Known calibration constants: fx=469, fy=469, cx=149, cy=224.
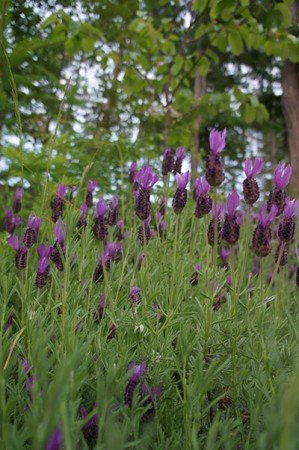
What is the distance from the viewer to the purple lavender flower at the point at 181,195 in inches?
58.4

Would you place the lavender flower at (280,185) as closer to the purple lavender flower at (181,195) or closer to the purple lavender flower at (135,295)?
the purple lavender flower at (181,195)

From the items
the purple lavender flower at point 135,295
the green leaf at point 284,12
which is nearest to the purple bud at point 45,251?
the purple lavender flower at point 135,295

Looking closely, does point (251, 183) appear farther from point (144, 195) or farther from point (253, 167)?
point (144, 195)

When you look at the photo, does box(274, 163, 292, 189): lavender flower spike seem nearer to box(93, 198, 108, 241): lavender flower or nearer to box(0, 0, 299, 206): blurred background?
box(93, 198, 108, 241): lavender flower

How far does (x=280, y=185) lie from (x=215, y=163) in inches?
9.6

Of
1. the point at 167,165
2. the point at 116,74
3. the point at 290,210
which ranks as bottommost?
the point at 290,210

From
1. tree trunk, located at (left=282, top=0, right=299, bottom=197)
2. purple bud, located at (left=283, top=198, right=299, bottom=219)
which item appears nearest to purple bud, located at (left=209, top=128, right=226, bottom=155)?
purple bud, located at (left=283, top=198, right=299, bottom=219)

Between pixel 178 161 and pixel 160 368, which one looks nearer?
pixel 160 368

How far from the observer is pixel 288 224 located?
1424mm

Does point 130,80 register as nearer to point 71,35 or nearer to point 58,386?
point 71,35

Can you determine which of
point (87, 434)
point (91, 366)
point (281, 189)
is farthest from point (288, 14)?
point (87, 434)

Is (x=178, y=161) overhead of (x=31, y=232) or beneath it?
overhead

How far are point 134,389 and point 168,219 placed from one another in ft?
4.58

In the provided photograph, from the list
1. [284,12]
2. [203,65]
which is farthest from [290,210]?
[203,65]
